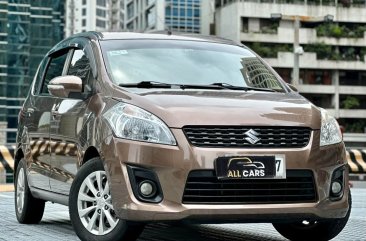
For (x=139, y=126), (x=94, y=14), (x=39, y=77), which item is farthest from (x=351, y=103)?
(x=94, y=14)

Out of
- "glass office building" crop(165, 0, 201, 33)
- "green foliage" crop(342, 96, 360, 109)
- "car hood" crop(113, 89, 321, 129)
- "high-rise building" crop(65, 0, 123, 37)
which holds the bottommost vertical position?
"green foliage" crop(342, 96, 360, 109)

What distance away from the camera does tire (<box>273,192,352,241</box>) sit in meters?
6.19

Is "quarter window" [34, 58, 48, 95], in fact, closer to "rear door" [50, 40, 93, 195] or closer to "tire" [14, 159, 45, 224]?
"tire" [14, 159, 45, 224]

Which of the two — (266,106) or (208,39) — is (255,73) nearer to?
(208,39)

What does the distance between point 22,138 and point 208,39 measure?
2143 mm

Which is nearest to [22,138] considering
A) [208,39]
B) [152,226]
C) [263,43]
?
[152,226]

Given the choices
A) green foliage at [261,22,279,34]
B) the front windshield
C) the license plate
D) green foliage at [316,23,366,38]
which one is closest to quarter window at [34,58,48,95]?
the front windshield

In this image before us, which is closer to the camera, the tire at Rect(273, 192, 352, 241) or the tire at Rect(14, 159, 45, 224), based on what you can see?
the tire at Rect(273, 192, 352, 241)

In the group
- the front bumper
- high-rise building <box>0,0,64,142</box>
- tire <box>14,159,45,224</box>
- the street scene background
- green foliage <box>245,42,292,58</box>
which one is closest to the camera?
the front bumper

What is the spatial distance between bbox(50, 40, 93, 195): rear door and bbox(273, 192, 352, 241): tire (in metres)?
1.86

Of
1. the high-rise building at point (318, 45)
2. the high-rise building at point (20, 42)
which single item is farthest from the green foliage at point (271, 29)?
the high-rise building at point (20, 42)

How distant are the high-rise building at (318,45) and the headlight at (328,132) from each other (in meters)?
78.4

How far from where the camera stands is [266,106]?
5.78 meters

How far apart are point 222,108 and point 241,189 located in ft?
1.88
